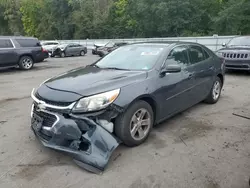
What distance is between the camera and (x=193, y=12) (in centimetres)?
2731

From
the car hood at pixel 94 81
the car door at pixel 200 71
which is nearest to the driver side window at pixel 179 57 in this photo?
the car door at pixel 200 71

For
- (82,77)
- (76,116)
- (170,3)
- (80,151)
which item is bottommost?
(80,151)

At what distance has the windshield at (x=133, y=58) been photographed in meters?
3.92

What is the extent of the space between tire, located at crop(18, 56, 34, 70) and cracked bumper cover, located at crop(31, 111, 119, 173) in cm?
969

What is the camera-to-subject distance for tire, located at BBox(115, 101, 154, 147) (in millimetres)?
3174

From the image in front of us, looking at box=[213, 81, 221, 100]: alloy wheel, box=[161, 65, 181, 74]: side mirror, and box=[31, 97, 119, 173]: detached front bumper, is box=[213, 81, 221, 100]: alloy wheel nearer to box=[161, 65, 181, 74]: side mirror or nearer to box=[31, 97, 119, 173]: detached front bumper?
box=[161, 65, 181, 74]: side mirror

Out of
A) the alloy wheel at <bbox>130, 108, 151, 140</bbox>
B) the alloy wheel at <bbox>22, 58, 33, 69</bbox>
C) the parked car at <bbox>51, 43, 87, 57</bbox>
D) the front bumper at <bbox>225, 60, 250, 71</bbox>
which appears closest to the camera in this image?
the alloy wheel at <bbox>130, 108, 151, 140</bbox>

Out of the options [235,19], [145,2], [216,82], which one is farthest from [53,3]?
[216,82]

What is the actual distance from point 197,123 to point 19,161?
9.78 ft

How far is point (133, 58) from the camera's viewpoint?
4172 millimetres

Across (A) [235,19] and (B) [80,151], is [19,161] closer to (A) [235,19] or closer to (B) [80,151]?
(B) [80,151]

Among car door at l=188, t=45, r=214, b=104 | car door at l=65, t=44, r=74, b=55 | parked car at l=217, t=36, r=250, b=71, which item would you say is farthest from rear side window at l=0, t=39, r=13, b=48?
car door at l=65, t=44, r=74, b=55

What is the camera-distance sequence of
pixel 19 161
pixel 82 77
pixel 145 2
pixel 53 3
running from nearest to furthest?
1. pixel 19 161
2. pixel 82 77
3. pixel 145 2
4. pixel 53 3

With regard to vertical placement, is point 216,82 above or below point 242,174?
above
